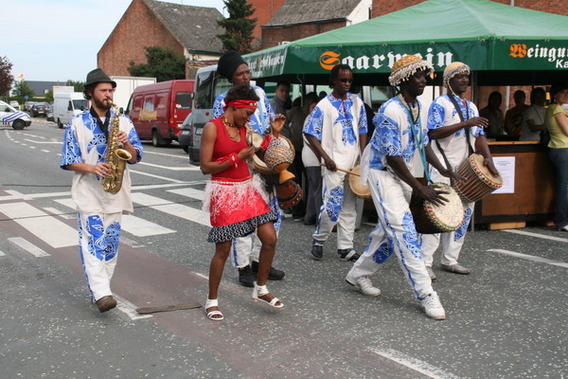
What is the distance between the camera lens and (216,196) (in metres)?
4.66

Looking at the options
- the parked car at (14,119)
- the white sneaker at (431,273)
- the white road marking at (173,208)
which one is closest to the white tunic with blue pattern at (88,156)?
the white sneaker at (431,273)

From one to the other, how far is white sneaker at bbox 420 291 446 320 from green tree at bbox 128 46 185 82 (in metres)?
44.1

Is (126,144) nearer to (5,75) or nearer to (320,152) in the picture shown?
(320,152)

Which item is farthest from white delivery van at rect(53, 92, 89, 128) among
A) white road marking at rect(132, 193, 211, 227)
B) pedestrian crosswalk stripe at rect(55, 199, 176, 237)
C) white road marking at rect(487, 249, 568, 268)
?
white road marking at rect(487, 249, 568, 268)

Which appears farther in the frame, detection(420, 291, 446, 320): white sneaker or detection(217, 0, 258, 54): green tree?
detection(217, 0, 258, 54): green tree

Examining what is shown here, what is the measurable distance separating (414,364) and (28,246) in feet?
17.1

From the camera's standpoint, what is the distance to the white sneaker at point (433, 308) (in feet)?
15.7

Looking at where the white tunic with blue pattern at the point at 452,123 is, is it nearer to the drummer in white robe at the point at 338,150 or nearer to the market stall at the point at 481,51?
the drummer in white robe at the point at 338,150

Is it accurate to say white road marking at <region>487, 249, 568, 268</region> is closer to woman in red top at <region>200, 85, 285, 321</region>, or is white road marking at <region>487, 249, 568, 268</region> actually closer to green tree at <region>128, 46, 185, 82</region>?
woman in red top at <region>200, 85, 285, 321</region>

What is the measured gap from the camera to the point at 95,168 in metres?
4.73

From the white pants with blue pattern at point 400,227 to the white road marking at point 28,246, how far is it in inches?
156

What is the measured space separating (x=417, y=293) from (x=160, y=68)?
146 ft

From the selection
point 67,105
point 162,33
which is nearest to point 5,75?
point 162,33

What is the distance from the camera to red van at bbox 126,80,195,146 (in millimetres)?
23531
